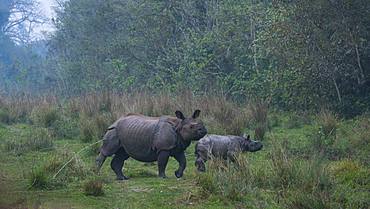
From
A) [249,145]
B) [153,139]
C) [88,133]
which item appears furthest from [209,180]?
[88,133]

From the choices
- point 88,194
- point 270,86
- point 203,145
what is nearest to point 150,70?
point 270,86

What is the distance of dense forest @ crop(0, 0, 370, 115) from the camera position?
1698 centimetres

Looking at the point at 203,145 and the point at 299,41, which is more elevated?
the point at 299,41

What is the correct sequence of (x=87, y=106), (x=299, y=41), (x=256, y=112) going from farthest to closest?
1. (x=87, y=106)
2. (x=299, y=41)
3. (x=256, y=112)

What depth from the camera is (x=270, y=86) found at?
20.2 m

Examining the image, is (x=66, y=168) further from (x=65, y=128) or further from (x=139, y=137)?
(x=65, y=128)

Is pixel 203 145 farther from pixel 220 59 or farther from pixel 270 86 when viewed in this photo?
pixel 220 59

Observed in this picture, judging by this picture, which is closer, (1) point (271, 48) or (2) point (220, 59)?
(1) point (271, 48)

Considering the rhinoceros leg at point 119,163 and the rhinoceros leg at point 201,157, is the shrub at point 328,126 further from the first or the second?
the rhinoceros leg at point 119,163

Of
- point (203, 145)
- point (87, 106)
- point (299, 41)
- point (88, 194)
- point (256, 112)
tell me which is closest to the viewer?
point (88, 194)

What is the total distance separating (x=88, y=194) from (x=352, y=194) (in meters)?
3.22

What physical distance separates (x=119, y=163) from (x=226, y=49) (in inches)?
613

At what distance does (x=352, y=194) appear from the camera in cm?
760

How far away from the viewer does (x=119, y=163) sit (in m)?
9.91
